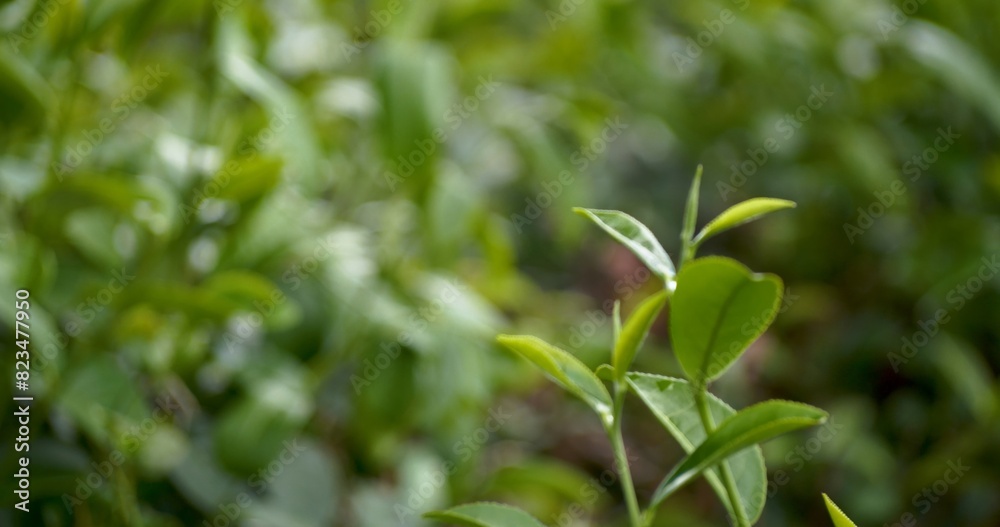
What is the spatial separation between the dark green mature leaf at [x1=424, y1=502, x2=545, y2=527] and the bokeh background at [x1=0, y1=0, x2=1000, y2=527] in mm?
345

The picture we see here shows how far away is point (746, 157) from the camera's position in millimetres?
1572

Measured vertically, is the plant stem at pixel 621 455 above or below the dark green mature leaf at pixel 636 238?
below

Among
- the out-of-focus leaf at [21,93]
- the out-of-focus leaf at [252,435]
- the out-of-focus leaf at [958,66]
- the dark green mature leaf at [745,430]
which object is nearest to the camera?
the dark green mature leaf at [745,430]

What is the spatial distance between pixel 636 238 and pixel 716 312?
0.16ft

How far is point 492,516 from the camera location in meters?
0.44

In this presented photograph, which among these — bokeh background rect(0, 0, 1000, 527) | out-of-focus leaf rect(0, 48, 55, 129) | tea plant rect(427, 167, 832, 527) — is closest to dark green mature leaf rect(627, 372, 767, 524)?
tea plant rect(427, 167, 832, 527)

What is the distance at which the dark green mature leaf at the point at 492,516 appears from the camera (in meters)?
0.44

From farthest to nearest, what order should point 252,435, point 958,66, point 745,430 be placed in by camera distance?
1. point 958,66
2. point 252,435
3. point 745,430

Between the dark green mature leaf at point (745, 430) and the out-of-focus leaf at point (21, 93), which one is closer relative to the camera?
the dark green mature leaf at point (745, 430)

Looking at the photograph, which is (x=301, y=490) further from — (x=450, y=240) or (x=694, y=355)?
(x=694, y=355)

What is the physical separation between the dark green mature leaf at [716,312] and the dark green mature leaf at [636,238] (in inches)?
0.7

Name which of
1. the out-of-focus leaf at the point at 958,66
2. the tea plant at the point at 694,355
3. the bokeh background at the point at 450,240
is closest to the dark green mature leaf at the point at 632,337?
the tea plant at the point at 694,355

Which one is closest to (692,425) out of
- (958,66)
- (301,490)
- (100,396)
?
(100,396)

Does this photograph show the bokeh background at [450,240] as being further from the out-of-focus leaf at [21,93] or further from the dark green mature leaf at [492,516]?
the dark green mature leaf at [492,516]
